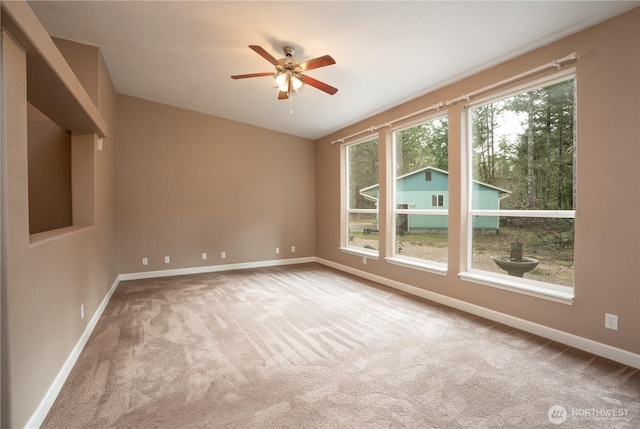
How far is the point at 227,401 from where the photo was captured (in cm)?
195

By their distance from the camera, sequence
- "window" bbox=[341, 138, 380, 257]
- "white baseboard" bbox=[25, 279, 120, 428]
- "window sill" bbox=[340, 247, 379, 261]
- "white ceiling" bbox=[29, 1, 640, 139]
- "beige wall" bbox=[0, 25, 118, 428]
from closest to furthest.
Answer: "beige wall" bbox=[0, 25, 118, 428] → "white baseboard" bbox=[25, 279, 120, 428] → "white ceiling" bbox=[29, 1, 640, 139] → "window sill" bbox=[340, 247, 379, 261] → "window" bbox=[341, 138, 380, 257]

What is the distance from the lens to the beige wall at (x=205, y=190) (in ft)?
17.2

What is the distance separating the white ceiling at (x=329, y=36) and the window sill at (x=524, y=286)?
7.42 ft

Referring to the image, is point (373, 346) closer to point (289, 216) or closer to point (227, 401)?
point (227, 401)

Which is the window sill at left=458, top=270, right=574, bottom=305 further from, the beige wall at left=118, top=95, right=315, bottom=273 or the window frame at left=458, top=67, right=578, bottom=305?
the beige wall at left=118, top=95, right=315, bottom=273

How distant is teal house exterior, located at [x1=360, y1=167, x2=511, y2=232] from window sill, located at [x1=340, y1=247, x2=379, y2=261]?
72 cm

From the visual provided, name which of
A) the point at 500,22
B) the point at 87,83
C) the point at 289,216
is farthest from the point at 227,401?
the point at 289,216

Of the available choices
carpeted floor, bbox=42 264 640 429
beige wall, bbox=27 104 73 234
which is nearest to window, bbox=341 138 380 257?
carpeted floor, bbox=42 264 640 429

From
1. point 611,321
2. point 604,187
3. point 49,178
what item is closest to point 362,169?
point 604,187

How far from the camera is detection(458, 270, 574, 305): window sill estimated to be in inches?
109

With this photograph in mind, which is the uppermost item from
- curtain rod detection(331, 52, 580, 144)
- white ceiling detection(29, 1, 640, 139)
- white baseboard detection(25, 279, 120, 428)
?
white ceiling detection(29, 1, 640, 139)

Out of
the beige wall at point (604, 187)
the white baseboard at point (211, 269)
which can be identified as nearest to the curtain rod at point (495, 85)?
the beige wall at point (604, 187)

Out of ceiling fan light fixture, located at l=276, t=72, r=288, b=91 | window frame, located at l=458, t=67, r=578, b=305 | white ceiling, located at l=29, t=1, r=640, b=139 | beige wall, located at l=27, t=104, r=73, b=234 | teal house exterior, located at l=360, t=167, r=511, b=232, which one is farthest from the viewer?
beige wall, located at l=27, t=104, r=73, b=234

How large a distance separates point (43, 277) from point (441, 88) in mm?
4245
